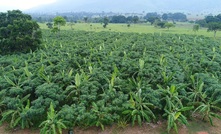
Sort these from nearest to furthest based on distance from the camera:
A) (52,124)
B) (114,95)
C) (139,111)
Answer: (52,124) → (139,111) → (114,95)

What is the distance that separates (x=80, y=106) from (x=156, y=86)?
547 centimetres

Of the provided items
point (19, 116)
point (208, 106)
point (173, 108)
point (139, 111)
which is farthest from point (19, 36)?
point (208, 106)

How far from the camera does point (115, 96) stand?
1348cm

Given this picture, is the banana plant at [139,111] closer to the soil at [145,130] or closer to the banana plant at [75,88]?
the soil at [145,130]

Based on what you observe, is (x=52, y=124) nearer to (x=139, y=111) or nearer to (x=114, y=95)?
(x=114, y=95)

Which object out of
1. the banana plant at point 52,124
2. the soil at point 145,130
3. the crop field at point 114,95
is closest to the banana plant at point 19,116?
the crop field at point 114,95

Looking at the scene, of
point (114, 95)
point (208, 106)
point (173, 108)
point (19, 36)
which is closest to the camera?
point (173, 108)

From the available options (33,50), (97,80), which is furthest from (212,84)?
(33,50)

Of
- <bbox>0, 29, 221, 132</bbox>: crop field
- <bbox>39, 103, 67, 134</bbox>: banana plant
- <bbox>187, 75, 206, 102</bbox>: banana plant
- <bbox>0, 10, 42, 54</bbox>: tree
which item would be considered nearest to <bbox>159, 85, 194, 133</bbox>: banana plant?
<bbox>0, 29, 221, 132</bbox>: crop field

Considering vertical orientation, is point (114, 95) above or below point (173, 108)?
above

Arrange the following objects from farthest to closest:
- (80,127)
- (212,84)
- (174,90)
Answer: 1. (212,84)
2. (174,90)
3. (80,127)

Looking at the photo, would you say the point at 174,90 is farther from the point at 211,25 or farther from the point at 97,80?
the point at 211,25

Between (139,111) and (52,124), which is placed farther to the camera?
(139,111)

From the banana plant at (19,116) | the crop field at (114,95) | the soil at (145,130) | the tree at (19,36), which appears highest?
the tree at (19,36)
